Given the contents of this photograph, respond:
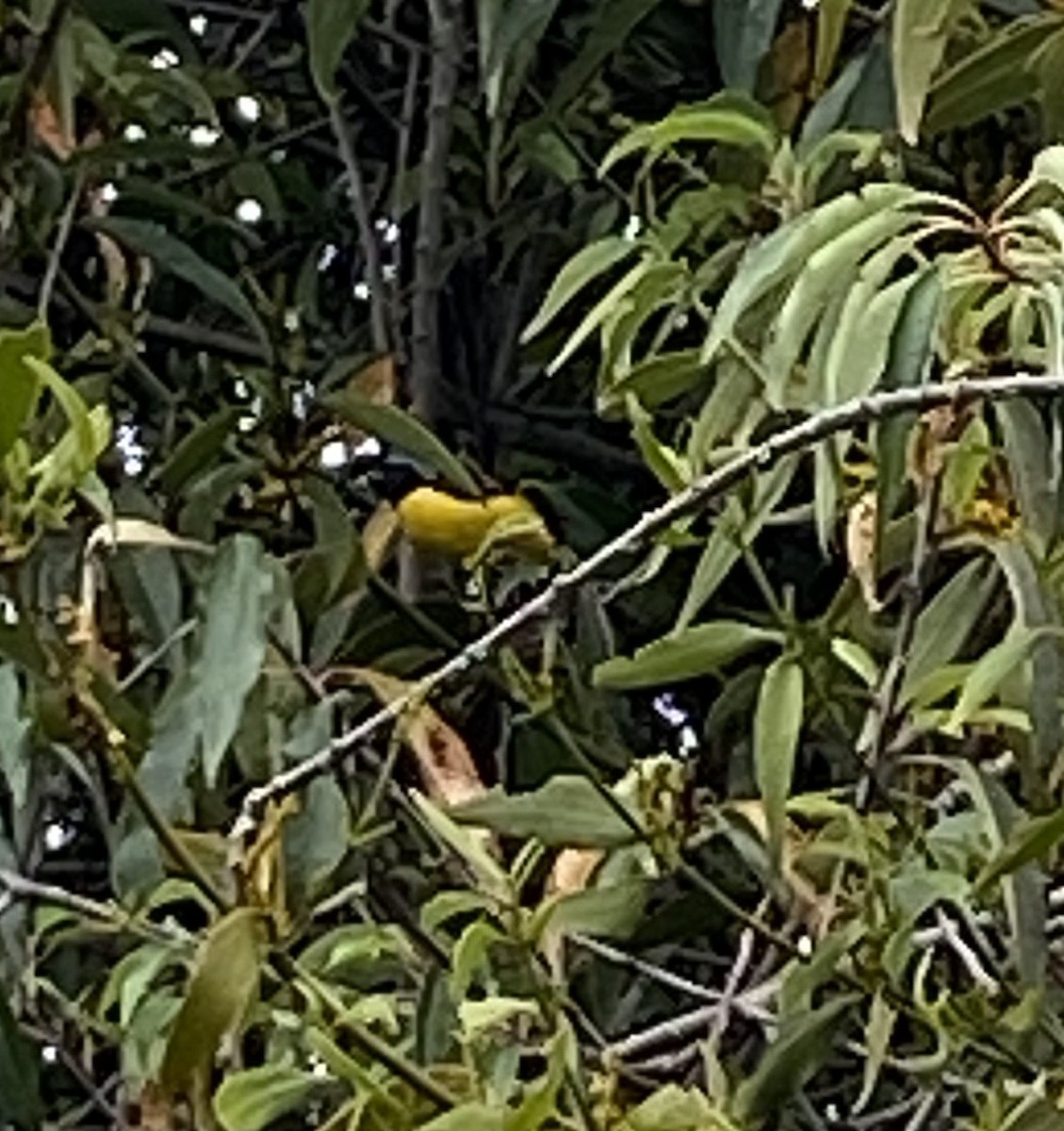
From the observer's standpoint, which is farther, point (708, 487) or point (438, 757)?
point (438, 757)

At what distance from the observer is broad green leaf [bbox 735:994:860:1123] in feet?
3.04

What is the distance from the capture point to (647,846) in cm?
95

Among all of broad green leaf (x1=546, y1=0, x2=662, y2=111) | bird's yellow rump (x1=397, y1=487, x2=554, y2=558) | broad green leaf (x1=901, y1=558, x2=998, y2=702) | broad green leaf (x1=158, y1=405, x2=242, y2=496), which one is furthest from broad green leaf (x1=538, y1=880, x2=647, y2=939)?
broad green leaf (x1=546, y1=0, x2=662, y2=111)

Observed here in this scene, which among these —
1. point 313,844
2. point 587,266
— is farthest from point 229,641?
point 587,266

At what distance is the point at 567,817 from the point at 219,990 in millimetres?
146

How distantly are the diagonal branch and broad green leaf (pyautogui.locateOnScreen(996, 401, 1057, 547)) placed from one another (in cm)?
1

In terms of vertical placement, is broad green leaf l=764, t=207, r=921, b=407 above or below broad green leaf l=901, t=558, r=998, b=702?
above

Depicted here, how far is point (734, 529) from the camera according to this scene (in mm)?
927

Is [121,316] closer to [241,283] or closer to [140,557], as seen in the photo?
[241,283]

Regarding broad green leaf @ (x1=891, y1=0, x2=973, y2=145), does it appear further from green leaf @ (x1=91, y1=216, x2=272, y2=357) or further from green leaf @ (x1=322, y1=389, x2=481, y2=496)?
green leaf @ (x1=91, y1=216, x2=272, y2=357)

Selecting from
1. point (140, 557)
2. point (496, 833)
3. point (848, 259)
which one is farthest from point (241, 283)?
point (848, 259)

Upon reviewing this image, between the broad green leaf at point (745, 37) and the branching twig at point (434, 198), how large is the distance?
5.8 inches

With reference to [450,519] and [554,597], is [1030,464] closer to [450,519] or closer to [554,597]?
[554,597]

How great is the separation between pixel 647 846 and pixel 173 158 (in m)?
0.64
